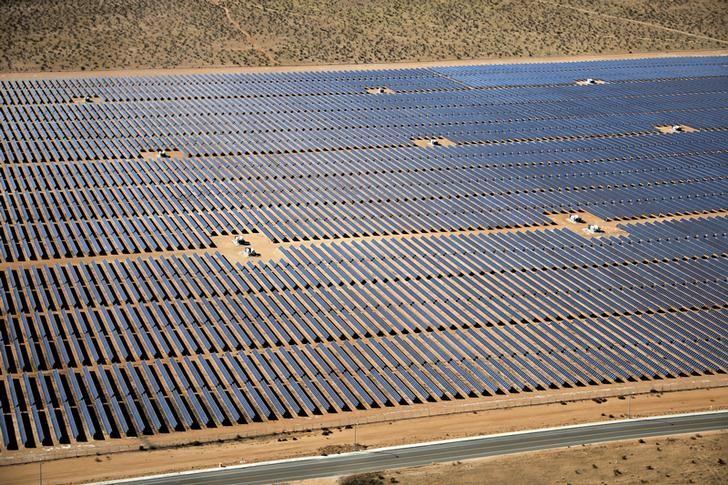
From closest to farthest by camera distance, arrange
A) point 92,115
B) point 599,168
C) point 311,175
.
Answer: point 311,175 → point 599,168 → point 92,115

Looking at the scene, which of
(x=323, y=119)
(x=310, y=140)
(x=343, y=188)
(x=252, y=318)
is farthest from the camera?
(x=323, y=119)

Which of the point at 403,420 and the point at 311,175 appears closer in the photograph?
the point at 403,420

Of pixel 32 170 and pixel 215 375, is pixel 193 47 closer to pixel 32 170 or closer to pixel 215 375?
pixel 32 170

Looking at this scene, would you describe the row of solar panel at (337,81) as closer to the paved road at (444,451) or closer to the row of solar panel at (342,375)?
the row of solar panel at (342,375)

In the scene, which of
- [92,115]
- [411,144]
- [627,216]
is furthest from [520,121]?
[92,115]

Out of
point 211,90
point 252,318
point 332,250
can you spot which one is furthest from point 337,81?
point 252,318

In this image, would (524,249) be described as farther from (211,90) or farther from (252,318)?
(211,90)

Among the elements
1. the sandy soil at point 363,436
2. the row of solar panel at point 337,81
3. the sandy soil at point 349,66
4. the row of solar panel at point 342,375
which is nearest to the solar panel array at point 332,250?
the row of solar panel at point 342,375
